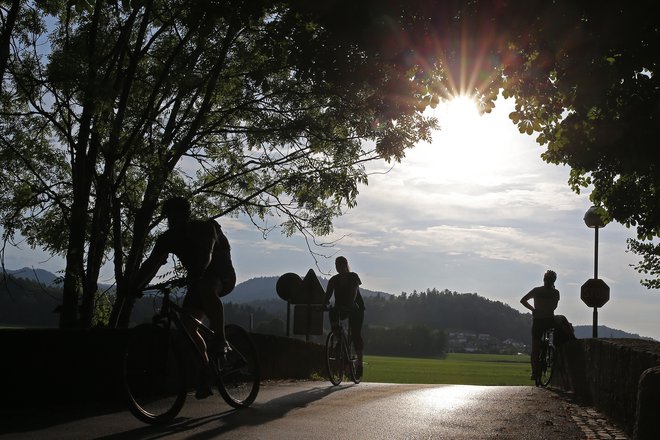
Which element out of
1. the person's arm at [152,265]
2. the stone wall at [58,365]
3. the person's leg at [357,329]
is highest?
→ the person's arm at [152,265]

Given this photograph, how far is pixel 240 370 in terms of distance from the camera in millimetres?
7207

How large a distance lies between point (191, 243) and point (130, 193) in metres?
9.18

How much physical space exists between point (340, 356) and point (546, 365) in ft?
14.6

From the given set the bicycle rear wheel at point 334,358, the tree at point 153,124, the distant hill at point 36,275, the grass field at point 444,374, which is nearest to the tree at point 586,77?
the tree at point 153,124

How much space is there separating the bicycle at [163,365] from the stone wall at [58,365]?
1.81 ft

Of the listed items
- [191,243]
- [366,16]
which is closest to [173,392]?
[191,243]

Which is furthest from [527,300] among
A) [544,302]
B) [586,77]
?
[586,77]

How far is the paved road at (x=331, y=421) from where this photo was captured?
584 cm

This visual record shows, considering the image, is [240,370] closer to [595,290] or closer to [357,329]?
[357,329]

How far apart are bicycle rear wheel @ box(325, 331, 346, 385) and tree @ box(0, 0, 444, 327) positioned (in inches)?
134

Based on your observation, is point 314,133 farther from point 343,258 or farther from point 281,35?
point 281,35

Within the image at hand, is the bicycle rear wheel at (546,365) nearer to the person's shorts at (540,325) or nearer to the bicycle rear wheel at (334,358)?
the person's shorts at (540,325)

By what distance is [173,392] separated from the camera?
6.49 meters

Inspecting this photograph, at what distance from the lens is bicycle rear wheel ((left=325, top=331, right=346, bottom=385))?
11.4 meters
